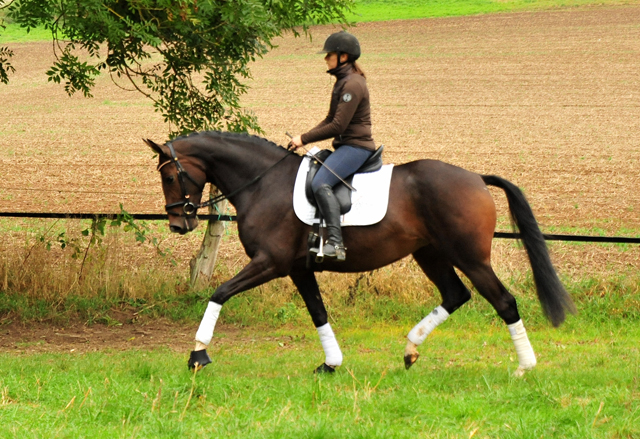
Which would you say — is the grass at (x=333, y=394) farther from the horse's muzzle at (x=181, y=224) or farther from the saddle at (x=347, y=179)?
the saddle at (x=347, y=179)

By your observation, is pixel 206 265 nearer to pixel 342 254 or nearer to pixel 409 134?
pixel 342 254

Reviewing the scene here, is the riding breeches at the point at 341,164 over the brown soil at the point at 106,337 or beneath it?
over

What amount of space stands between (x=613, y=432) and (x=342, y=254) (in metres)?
2.75

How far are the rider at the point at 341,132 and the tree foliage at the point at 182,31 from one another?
4.06 ft

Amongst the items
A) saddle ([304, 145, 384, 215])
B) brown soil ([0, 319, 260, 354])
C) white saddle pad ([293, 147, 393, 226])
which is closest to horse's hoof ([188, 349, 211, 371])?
white saddle pad ([293, 147, 393, 226])

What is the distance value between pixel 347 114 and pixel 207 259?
14.4ft

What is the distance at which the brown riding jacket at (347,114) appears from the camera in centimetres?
668

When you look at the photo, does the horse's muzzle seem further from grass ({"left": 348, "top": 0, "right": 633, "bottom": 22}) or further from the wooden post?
grass ({"left": 348, "top": 0, "right": 633, "bottom": 22})

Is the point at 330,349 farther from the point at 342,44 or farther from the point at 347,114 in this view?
the point at 342,44

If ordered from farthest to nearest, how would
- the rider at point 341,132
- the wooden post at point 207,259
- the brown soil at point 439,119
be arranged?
the brown soil at point 439,119 → the wooden post at point 207,259 → the rider at point 341,132

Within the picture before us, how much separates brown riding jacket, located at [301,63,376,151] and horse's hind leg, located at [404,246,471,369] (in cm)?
130

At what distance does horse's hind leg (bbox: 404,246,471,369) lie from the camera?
6980 millimetres

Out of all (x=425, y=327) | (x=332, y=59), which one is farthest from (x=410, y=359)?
(x=332, y=59)

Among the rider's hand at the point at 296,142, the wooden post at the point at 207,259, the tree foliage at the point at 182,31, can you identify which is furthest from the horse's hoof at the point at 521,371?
the wooden post at the point at 207,259
